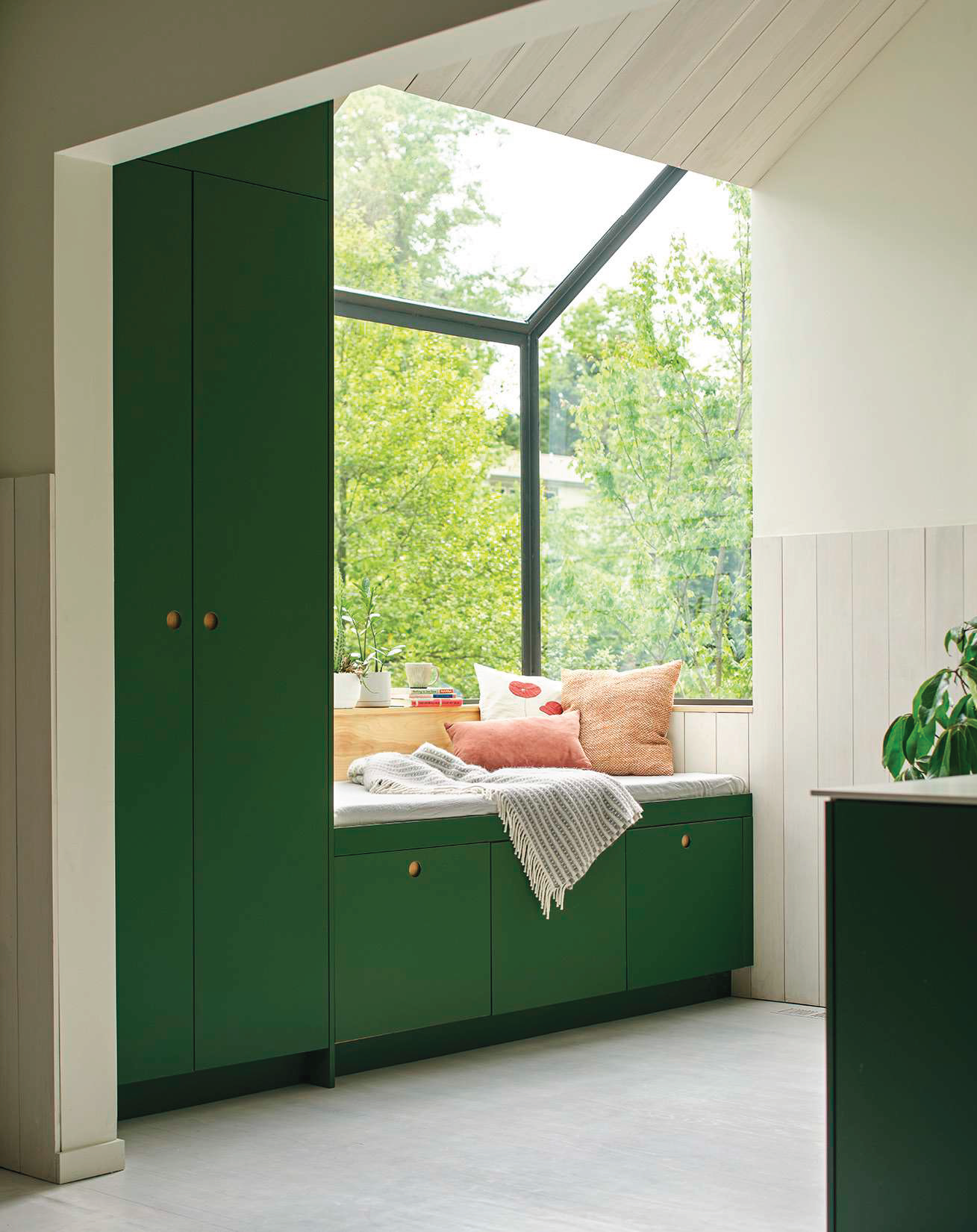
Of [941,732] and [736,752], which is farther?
[736,752]

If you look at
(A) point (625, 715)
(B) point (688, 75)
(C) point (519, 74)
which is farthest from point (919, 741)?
(C) point (519, 74)

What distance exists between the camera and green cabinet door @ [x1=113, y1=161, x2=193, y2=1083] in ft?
11.7

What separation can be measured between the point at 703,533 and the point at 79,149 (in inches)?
121

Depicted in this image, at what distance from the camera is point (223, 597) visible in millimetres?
3789

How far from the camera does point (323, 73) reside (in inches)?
109

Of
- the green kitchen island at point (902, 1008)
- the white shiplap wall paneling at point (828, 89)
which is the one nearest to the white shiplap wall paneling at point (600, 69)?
the white shiplap wall paneling at point (828, 89)

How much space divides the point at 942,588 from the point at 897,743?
2.13ft

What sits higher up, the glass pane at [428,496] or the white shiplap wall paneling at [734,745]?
the glass pane at [428,496]

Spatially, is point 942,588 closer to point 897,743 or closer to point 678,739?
point 897,743

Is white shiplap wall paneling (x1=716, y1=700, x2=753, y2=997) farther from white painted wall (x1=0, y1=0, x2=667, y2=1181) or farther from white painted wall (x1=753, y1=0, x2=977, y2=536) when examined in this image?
white painted wall (x1=0, y1=0, x2=667, y2=1181)

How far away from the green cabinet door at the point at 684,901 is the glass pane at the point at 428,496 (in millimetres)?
1854

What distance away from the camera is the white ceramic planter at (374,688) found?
5113 mm

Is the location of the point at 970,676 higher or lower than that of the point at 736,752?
higher

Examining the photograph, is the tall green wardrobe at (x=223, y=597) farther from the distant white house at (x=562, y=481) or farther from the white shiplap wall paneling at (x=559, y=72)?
the distant white house at (x=562, y=481)
